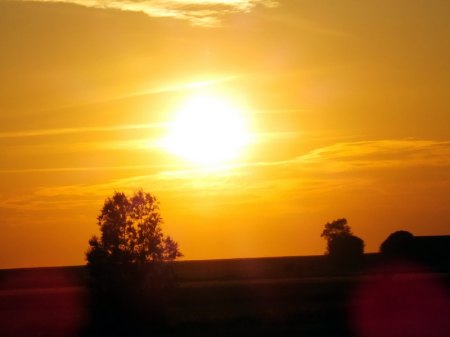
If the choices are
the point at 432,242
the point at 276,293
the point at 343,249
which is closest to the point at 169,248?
the point at 276,293

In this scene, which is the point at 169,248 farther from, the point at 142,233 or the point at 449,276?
the point at 449,276

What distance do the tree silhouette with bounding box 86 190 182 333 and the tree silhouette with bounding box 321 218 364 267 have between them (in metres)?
78.5

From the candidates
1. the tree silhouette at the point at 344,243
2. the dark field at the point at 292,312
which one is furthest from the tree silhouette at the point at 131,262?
the tree silhouette at the point at 344,243

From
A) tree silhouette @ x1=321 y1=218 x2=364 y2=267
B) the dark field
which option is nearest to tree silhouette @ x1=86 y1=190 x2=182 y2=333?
the dark field

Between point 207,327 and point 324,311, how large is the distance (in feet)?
33.0

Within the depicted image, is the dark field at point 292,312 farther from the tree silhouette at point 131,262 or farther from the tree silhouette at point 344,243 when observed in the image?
the tree silhouette at point 344,243

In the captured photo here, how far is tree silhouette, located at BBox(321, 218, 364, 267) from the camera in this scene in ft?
434

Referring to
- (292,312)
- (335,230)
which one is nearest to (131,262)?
(292,312)

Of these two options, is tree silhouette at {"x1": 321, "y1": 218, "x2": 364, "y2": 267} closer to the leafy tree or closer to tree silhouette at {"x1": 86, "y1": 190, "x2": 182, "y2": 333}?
the leafy tree

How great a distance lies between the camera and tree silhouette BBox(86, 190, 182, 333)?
2167 inches

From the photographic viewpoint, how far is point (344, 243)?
441 ft

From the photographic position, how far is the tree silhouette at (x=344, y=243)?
132 m

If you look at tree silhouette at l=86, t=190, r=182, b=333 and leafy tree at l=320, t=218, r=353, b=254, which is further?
leafy tree at l=320, t=218, r=353, b=254

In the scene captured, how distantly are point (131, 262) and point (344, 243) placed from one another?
3257 inches
